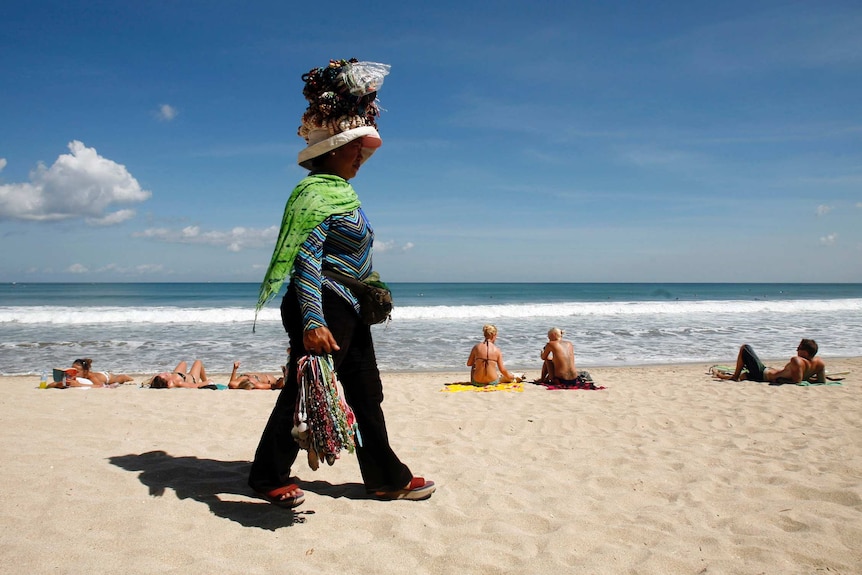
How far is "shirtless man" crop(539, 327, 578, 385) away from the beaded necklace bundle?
19.9 feet

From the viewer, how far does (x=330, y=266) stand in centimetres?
276

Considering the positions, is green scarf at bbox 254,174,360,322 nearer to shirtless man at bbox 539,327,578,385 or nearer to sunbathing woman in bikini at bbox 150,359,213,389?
shirtless man at bbox 539,327,578,385

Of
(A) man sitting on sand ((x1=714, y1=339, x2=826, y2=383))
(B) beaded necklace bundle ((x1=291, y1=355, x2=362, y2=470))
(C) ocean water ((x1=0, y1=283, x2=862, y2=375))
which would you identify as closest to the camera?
(B) beaded necklace bundle ((x1=291, y1=355, x2=362, y2=470))

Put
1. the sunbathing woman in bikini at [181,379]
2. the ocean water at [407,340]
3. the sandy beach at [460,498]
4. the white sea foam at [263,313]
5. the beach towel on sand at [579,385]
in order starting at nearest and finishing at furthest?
the sandy beach at [460,498] < the sunbathing woman in bikini at [181,379] < the beach towel on sand at [579,385] < the ocean water at [407,340] < the white sea foam at [263,313]

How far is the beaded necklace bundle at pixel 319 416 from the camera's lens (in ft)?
8.31

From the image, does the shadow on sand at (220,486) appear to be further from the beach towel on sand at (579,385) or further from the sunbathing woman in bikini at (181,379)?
the beach towel on sand at (579,385)

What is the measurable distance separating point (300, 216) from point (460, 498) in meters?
1.81

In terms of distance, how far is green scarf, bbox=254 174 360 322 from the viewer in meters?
2.55

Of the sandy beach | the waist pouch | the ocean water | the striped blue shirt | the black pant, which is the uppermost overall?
the striped blue shirt

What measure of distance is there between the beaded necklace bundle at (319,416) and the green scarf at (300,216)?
38 cm

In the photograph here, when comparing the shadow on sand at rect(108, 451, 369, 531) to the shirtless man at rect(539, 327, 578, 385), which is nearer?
the shadow on sand at rect(108, 451, 369, 531)

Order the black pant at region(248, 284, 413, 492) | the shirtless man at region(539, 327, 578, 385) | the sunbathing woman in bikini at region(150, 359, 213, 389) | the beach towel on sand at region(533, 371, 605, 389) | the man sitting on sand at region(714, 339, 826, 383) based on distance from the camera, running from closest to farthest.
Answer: the black pant at region(248, 284, 413, 492) < the sunbathing woman in bikini at region(150, 359, 213, 389) < the beach towel on sand at region(533, 371, 605, 389) < the shirtless man at region(539, 327, 578, 385) < the man sitting on sand at region(714, 339, 826, 383)

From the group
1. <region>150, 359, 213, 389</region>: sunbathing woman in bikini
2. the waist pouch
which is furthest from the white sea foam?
the waist pouch

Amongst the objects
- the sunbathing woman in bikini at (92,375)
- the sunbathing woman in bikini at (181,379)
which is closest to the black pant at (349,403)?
the sunbathing woman in bikini at (181,379)
